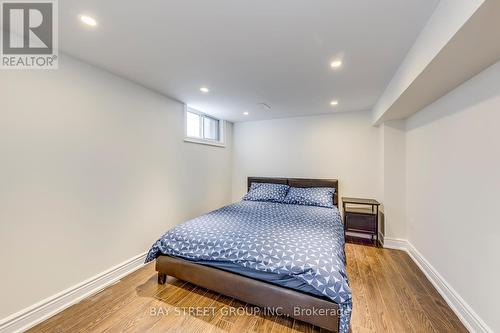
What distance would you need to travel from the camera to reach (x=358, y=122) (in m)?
3.83

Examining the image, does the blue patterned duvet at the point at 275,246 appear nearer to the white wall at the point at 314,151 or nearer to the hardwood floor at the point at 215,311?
the hardwood floor at the point at 215,311

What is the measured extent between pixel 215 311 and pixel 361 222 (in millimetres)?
2769

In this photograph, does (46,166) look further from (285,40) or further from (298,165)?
(298,165)

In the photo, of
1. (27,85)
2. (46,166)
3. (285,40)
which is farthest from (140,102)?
(285,40)

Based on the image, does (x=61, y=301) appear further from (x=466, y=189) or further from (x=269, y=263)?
(x=466, y=189)

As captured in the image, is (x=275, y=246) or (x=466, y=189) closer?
(x=466, y=189)

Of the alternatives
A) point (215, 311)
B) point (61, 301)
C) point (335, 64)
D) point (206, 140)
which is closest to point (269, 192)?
point (206, 140)

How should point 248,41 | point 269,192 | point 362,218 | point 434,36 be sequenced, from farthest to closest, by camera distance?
point 269,192
point 362,218
point 248,41
point 434,36

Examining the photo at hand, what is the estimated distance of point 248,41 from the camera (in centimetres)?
168

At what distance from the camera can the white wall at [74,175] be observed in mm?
1601

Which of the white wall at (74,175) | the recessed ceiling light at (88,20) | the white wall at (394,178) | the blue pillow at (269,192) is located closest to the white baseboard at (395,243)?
the white wall at (394,178)

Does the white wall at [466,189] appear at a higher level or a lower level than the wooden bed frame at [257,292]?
higher

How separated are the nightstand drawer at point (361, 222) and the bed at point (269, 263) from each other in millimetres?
1000

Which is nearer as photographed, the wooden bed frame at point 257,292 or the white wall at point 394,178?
the wooden bed frame at point 257,292
